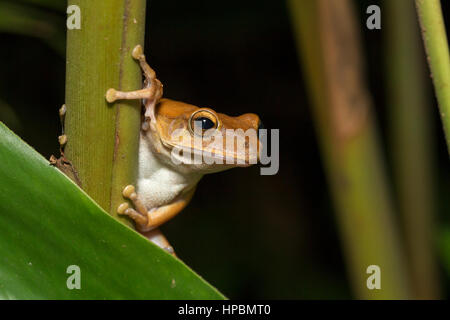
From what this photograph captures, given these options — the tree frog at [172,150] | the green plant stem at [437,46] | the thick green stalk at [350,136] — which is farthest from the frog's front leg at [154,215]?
the green plant stem at [437,46]

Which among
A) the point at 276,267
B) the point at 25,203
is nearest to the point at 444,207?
the point at 276,267

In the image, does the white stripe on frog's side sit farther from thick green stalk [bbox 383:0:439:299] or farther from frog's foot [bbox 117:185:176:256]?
thick green stalk [bbox 383:0:439:299]

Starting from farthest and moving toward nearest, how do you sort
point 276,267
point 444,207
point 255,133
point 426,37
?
1. point 276,267
2. point 444,207
3. point 255,133
4. point 426,37

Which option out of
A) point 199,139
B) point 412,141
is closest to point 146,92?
point 199,139

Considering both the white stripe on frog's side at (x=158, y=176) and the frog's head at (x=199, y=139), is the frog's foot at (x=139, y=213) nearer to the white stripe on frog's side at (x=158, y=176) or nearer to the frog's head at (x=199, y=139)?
the white stripe on frog's side at (x=158, y=176)

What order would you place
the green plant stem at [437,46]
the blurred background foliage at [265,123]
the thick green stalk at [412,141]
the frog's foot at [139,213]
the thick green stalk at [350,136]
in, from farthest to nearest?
the blurred background foliage at [265,123] → the thick green stalk at [412,141] → the thick green stalk at [350,136] → the frog's foot at [139,213] → the green plant stem at [437,46]
